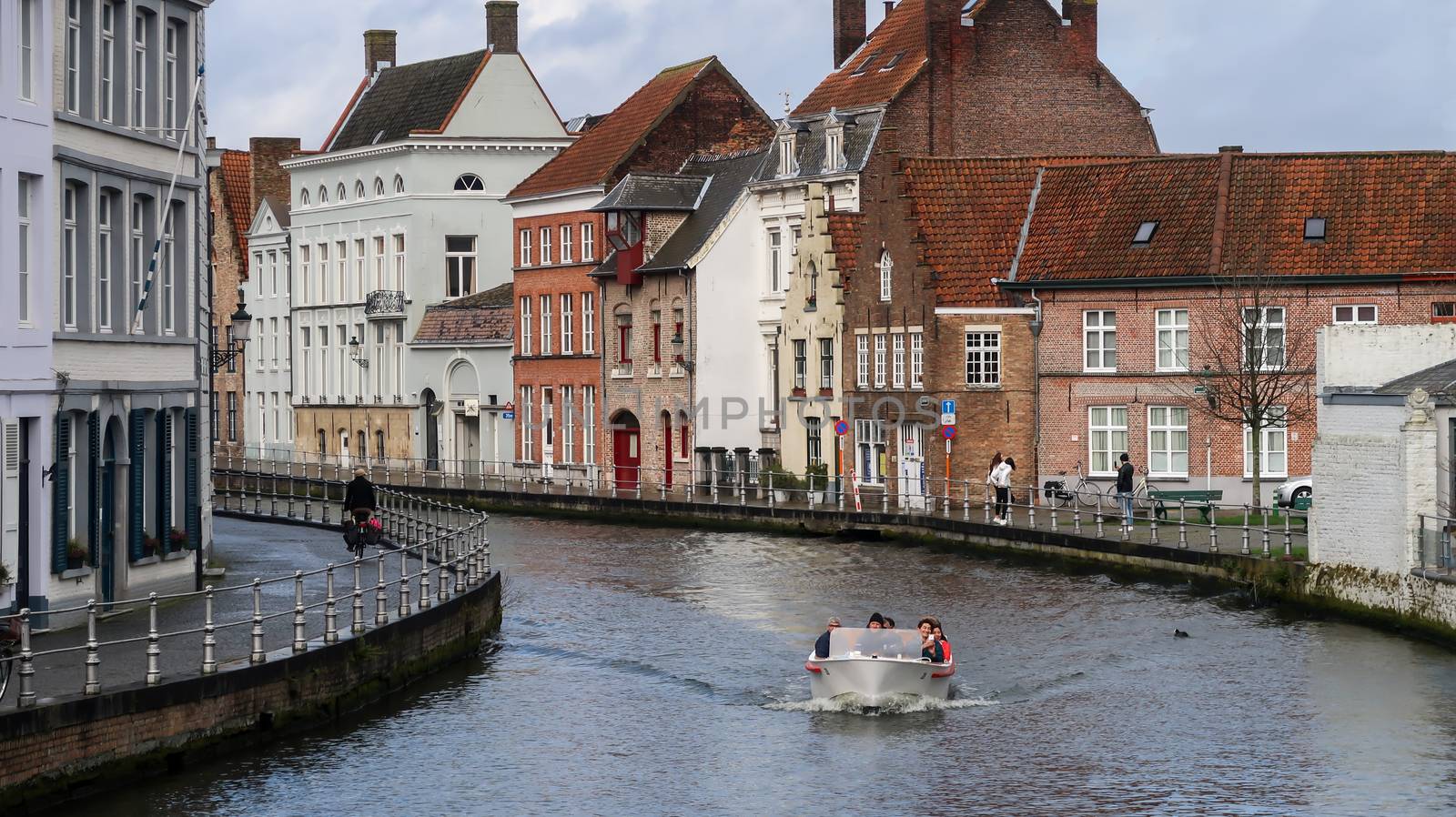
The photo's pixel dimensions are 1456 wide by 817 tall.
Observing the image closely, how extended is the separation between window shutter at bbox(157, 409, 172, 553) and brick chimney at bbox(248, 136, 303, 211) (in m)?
66.5

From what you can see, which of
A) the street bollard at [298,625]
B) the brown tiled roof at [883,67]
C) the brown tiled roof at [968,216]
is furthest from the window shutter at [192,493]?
the brown tiled roof at [883,67]

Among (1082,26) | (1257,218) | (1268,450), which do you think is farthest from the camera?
(1082,26)

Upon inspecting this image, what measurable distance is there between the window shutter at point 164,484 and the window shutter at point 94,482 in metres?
2.96

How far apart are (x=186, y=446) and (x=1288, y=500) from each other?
25.6 metres

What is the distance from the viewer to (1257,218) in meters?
55.1

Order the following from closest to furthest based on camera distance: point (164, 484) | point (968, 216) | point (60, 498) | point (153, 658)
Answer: point (153, 658) < point (60, 498) < point (164, 484) < point (968, 216)

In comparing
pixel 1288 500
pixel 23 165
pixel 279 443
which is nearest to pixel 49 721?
pixel 23 165

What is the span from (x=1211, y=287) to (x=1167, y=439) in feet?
12.0

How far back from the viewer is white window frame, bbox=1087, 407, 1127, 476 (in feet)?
184

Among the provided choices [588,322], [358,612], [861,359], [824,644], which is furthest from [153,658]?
[588,322]

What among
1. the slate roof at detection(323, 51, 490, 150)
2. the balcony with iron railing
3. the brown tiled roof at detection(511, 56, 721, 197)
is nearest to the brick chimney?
the slate roof at detection(323, 51, 490, 150)

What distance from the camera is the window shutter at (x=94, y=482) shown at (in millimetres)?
30281

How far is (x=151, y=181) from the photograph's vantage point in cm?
3306

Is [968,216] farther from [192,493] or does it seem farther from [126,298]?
[126,298]
